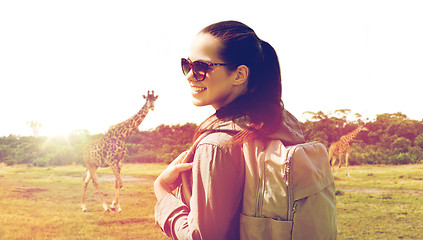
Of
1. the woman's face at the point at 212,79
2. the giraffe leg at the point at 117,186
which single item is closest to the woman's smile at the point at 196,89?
the woman's face at the point at 212,79

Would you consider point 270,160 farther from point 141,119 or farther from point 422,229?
point 141,119

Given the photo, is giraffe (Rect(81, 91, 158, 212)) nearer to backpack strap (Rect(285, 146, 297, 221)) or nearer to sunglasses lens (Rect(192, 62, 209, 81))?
sunglasses lens (Rect(192, 62, 209, 81))

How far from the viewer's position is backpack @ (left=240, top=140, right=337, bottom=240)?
122 centimetres

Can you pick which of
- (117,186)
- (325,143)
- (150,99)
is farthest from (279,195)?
(325,143)

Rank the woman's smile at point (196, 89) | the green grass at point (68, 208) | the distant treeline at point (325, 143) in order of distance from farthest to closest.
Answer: the distant treeline at point (325, 143) → the green grass at point (68, 208) → the woman's smile at point (196, 89)

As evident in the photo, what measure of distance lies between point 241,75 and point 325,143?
39.0ft

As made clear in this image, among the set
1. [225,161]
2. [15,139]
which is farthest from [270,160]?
[15,139]

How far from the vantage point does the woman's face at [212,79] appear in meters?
1.35

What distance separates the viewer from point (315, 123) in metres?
13.4

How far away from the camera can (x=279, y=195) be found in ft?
4.01

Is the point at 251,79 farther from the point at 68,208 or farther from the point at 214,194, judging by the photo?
the point at 68,208

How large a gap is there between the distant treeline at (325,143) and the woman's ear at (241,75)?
10469 mm

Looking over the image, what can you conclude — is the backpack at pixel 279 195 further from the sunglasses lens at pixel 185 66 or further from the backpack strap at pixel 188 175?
the sunglasses lens at pixel 185 66

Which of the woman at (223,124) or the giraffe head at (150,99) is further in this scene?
the giraffe head at (150,99)
